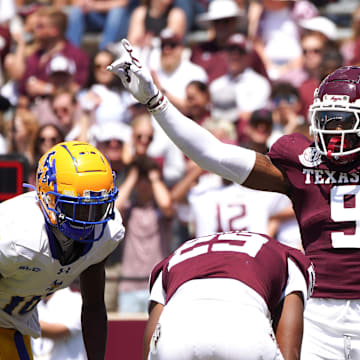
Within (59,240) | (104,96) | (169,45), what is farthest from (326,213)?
(169,45)

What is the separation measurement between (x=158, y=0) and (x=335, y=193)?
539cm

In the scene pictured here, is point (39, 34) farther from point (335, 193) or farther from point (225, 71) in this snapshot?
point (335, 193)

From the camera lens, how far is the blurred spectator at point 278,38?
8266mm

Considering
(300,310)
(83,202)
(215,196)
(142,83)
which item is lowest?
(215,196)

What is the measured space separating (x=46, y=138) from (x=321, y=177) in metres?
3.37

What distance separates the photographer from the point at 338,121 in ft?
12.2

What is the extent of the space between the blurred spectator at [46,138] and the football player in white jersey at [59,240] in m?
3.01

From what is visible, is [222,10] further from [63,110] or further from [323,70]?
[63,110]

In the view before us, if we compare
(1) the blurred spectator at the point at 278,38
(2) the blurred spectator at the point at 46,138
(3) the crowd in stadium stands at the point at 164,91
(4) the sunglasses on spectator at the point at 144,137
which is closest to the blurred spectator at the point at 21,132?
(3) the crowd in stadium stands at the point at 164,91

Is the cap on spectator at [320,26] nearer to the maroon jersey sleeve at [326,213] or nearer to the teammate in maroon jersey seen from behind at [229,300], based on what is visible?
the maroon jersey sleeve at [326,213]

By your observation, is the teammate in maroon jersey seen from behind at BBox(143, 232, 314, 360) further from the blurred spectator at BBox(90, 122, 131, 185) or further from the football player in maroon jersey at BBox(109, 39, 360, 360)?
the blurred spectator at BBox(90, 122, 131, 185)

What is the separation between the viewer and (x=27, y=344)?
3742mm

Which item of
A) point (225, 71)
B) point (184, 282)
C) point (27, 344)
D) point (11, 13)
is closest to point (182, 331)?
point (184, 282)

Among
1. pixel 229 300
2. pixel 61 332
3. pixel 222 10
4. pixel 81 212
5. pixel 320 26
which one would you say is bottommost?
pixel 61 332
